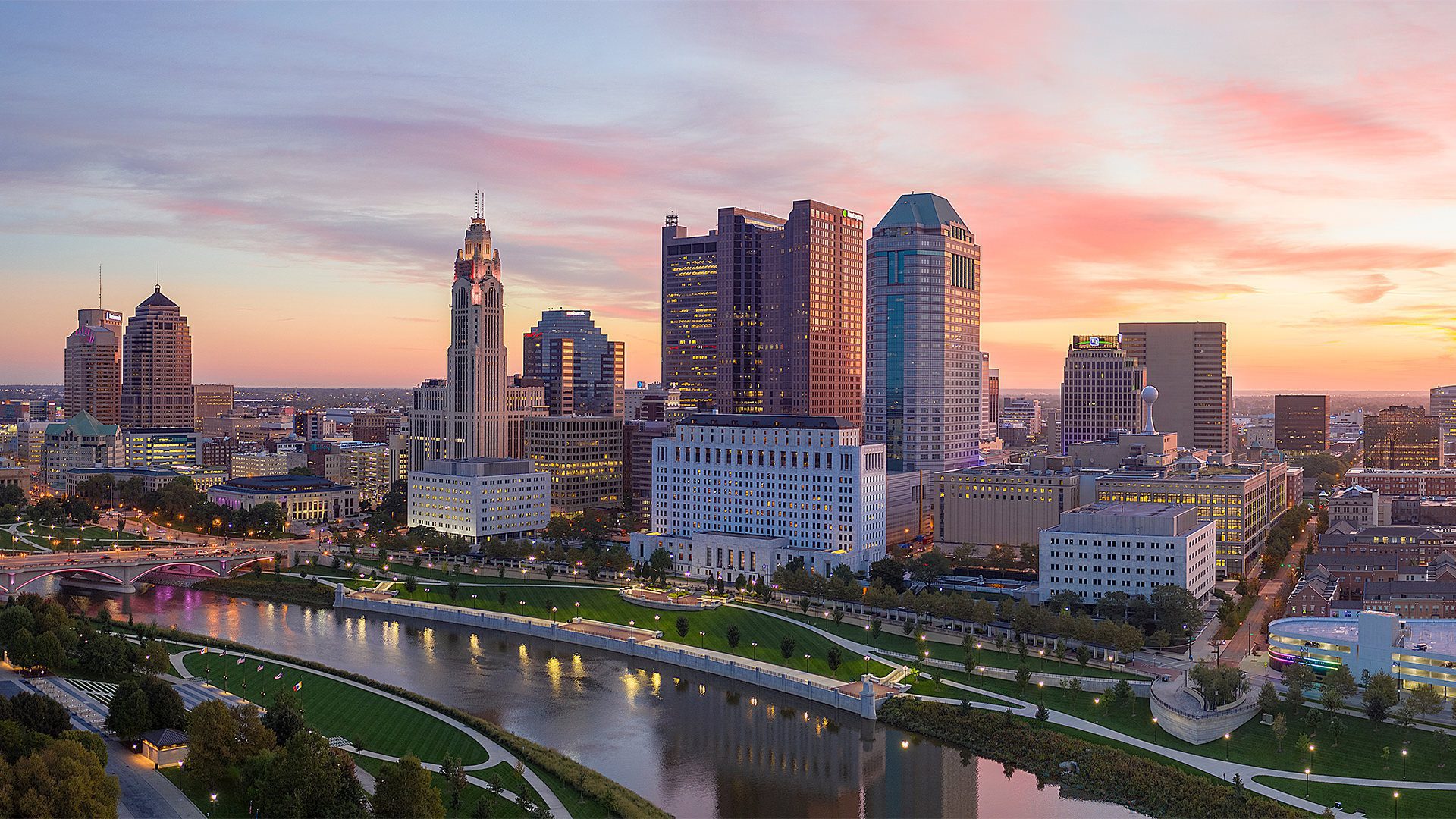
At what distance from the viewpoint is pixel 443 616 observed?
108 m

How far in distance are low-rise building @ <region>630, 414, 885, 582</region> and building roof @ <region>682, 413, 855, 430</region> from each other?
0.39 ft

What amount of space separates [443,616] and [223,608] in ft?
68.3

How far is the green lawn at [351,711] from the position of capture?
2653 inches

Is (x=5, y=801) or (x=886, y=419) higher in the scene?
(x=886, y=419)

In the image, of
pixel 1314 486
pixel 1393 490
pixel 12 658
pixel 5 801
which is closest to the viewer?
pixel 5 801

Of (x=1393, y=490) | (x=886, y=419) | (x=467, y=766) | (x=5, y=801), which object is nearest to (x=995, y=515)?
(x=886, y=419)

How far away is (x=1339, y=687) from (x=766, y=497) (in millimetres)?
63896

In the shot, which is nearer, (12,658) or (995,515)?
(12,658)

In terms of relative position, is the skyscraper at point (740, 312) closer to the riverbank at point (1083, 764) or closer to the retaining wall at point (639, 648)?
the retaining wall at point (639, 648)

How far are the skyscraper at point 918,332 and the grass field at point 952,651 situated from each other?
57.8 meters

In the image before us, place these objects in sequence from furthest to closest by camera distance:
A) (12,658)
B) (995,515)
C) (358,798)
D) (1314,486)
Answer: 1. (1314,486)
2. (995,515)
3. (12,658)
4. (358,798)

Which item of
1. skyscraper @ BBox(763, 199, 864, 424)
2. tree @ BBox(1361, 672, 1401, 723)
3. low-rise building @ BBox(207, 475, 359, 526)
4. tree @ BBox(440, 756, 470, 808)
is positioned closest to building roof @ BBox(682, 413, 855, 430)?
skyscraper @ BBox(763, 199, 864, 424)

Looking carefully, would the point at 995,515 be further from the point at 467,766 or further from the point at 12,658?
the point at 12,658

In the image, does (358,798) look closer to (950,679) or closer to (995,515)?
(950,679)
